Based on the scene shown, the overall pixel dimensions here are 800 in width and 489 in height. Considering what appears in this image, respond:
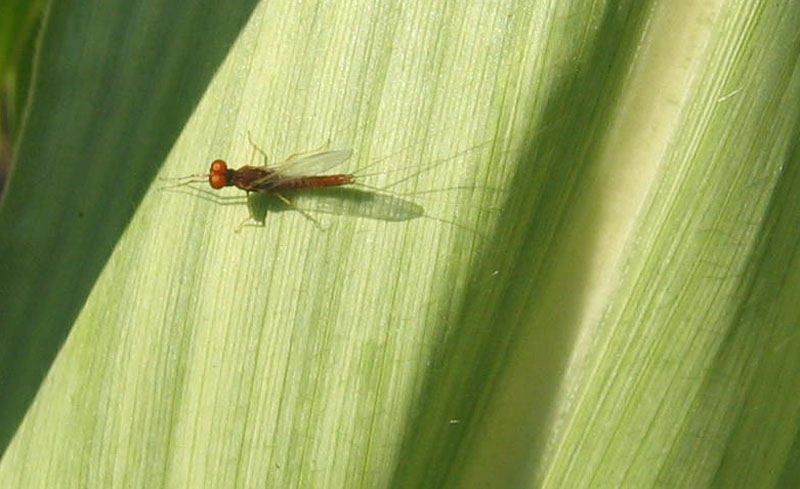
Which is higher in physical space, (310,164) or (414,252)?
(310,164)

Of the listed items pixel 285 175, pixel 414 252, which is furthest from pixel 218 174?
pixel 414 252

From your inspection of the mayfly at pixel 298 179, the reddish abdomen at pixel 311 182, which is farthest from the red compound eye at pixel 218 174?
the reddish abdomen at pixel 311 182

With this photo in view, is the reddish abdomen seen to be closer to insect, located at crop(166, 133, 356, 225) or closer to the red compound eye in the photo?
insect, located at crop(166, 133, 356, 225)

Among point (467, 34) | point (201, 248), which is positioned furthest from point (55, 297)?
point (467, 34)

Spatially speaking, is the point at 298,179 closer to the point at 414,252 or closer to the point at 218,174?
the point at 218,174

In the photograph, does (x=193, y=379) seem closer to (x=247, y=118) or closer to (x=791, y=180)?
(x=247, y=118)

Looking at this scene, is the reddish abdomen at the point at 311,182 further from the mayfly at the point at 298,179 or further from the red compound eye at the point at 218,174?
the red compound eye at the point at 218,174
